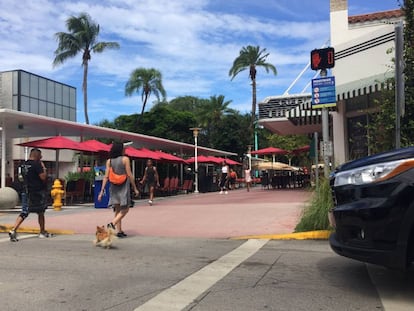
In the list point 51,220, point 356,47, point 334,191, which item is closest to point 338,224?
point 334,191

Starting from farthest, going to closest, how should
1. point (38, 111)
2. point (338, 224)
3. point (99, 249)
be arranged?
point (38, 111)
point (99, 249)
point (338, 224)

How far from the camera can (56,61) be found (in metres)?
43.5

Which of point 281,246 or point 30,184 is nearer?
point 281,246

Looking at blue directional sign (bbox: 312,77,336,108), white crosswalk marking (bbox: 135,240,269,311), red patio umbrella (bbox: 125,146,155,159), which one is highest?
blue directional sign (bbox: 312,77,336,108)

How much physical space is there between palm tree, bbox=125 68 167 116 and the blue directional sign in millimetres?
42823

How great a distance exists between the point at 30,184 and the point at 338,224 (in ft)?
21.5

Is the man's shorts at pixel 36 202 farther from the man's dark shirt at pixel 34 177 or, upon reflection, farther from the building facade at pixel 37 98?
the building facade at pixel 37 98

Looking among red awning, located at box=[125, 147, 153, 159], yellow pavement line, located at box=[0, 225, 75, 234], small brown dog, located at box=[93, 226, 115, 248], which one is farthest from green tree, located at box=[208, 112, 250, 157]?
small brown dog, located at box=[93, 226, 115, 248]

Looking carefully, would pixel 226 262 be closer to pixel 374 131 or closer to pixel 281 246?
pixel 281 246

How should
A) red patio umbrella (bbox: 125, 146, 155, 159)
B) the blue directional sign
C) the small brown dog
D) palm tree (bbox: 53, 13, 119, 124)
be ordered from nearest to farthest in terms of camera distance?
the small brown dog → the blue directional sign → red patio umbrella (bbox: 125, 146, 155, 159) → palm tree (bbox: 53, 13, 119, 124)

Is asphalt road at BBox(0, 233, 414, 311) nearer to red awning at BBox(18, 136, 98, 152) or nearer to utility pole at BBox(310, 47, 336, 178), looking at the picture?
utility pole at BBox(310, 47, 336, 178)

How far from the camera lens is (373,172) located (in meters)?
4.54

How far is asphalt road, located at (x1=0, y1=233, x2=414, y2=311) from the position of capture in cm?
477

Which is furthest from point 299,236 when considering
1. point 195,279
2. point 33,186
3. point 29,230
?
point 29,230
